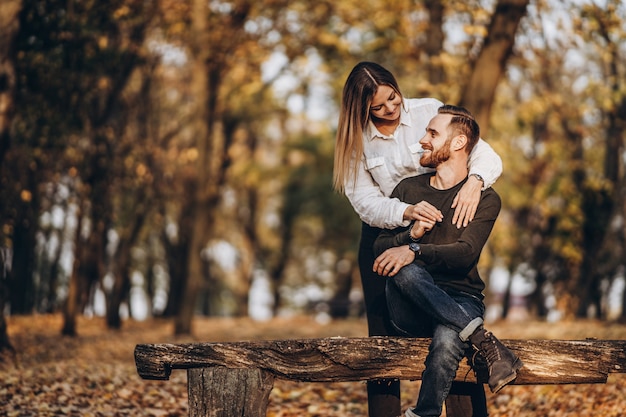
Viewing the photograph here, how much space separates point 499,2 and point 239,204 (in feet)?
83.5

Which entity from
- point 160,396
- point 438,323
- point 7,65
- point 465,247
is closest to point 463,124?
point 465,247

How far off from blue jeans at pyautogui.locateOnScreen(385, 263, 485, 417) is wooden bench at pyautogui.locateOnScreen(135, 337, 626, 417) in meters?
0.21

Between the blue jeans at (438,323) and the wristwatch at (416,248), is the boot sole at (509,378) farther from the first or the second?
the wristwatch at (416,248)

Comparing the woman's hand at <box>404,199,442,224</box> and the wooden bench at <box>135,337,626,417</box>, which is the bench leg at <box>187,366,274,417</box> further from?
the woman's hand at <box>404,199,442,224</box>

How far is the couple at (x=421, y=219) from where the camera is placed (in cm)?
466

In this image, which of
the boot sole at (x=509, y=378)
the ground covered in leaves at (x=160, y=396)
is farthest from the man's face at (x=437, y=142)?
the ground covered in leaves at (x=160, y=396)

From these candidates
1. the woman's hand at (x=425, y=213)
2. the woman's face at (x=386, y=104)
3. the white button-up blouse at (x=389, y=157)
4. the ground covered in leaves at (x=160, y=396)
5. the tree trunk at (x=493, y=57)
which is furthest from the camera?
the tree trunk at (x=493, y=57)

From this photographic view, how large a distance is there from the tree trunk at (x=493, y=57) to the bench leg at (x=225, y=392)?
600cm

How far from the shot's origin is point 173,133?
2248 cm

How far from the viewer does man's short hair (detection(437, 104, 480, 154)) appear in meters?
5.17

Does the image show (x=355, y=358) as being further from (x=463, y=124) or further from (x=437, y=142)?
(x=463, y=124)

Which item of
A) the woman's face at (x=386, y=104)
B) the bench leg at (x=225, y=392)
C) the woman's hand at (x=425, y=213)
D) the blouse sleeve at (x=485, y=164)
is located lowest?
the bench leg at (x=225, y=392)

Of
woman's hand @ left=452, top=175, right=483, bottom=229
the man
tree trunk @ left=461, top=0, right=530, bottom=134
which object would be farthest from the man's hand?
tree trunk @ left=461, top=0, right=530, bottom=134

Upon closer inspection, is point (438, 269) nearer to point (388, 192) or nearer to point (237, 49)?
point (388, 192)
